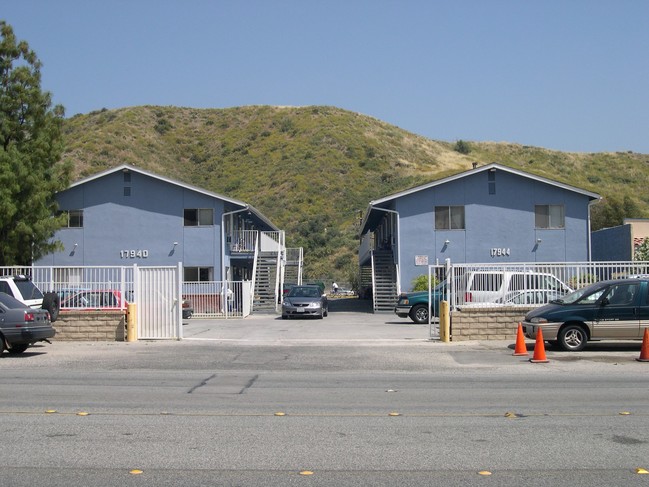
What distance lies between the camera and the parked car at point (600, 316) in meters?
18.2

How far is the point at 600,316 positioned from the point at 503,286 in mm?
3561

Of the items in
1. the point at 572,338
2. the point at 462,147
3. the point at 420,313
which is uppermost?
the point at 462,147

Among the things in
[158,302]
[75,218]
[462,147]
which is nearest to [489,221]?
[75,218]

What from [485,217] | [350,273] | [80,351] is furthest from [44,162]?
[350,273]

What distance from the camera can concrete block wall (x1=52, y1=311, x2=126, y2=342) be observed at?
867 inches

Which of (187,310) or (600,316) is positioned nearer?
(600,316)

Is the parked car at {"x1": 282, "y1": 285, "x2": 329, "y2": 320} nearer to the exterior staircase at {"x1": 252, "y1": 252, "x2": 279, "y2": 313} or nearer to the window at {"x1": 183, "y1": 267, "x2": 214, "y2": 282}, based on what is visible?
the exterior staircase at {"x1": 252, "y1": 252, "x2": 279, "y2": 313}

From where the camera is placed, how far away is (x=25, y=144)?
115 ft

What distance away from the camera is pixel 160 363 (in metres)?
16.9

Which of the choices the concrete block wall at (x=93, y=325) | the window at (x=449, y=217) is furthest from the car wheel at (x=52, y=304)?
the window at (x=449, y=217)

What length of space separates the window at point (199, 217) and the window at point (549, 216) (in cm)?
1656

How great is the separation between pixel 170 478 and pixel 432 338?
15.7m

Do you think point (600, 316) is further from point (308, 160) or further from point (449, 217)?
point (308, 160)

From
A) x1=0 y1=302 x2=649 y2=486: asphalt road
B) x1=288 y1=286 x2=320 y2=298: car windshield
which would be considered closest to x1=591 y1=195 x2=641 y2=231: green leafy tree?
x1=288 y1=286 x2=320 y2=298: car windshield
